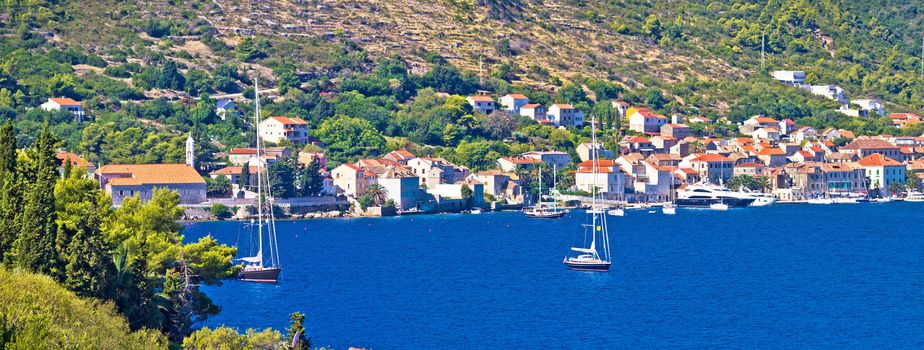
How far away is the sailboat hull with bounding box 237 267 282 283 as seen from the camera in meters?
59.7

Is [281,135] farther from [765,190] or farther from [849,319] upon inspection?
[849,319]

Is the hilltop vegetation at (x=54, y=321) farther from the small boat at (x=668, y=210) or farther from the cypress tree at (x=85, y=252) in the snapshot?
the small boat at (x=668, y=210)

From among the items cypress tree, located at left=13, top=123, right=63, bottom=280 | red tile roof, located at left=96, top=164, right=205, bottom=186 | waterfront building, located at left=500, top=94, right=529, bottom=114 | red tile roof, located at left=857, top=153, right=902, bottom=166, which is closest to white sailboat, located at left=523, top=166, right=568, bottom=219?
red tile roof, located at left=96, top=164, right=205, bottom=186

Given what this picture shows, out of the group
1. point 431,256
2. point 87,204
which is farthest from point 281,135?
point 87,204

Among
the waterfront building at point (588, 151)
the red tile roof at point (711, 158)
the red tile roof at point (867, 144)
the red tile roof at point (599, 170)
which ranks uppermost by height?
the red tile roof at point (867, 144)

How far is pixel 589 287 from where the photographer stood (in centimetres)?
6050

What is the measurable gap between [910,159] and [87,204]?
309ft

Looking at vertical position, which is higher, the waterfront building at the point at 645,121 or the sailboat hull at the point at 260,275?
the waterfront building at the point at 645,121

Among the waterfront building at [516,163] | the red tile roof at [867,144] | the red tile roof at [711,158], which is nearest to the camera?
the waterfront building at [516,163]

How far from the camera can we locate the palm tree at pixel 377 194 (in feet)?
318

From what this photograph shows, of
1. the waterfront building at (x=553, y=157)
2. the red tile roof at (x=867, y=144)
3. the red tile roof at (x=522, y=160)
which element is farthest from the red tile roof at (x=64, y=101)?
the red tile roof at (x=867, y=144)

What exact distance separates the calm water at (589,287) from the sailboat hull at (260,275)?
545 mm

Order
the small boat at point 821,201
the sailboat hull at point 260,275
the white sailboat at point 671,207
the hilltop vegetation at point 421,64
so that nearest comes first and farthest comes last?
the sailboat hull at point 260,275 → the white sailboat at point 671,207 → the small boat at point 821,201 → the hilltop vegetation at point 421,64

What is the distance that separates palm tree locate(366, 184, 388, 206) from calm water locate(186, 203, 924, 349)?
19.0 ft
